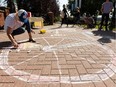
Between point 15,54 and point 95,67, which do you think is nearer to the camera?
point 95,67

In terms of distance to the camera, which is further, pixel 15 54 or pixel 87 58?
pixel 15 54

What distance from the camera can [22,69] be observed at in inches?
166

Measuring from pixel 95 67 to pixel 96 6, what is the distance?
40.0m

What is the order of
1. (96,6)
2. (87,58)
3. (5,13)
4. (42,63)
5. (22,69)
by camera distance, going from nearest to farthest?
(22,69), (42,63), (87,58), (5,13), (96,6)

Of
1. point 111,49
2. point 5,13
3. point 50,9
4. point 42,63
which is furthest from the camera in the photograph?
point 50,9

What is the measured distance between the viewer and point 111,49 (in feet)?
20.1

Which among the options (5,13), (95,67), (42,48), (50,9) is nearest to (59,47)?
(42,48)

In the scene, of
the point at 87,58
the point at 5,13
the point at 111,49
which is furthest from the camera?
the point at 5,13

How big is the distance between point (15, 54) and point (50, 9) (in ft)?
60.1

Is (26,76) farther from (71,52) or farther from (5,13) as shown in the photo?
(5,13)

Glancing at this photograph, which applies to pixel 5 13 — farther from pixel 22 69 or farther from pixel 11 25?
pixel 22 69

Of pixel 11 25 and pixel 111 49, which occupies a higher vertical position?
pixel 11 25

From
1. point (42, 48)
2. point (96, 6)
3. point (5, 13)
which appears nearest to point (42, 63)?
point (42, 48)

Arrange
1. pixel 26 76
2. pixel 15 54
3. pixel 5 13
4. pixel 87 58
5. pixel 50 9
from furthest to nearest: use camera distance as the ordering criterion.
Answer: pixel 50 9
pixel 5 13
pixel 15 54
pixel 87 58
pixel 26 76
